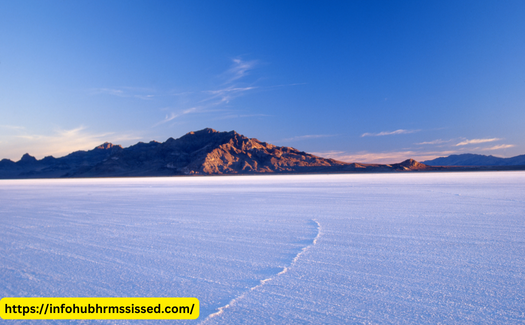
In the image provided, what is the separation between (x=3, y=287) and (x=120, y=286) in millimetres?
1186

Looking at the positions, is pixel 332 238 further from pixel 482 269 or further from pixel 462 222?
pixel 462 222

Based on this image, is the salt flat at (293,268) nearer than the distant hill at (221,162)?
Yes

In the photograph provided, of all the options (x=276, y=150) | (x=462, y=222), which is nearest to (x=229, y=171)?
(x=276, y=150)

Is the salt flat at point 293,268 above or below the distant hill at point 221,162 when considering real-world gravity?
below

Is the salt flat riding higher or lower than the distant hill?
lower

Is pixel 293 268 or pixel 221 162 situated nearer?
pixel 293 268

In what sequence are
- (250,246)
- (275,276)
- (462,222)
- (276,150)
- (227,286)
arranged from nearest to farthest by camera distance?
(227,286)
(275,276)
(250,246)
(462,222)
(276,150)

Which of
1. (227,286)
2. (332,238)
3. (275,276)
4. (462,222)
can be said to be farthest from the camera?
(462,222)

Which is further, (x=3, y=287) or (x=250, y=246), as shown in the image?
(x=250, y=246)

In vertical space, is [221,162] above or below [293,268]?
above

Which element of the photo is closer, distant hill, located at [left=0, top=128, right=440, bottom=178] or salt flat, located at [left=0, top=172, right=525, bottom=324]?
salt flat, located at [left=0, top=172, right=525, bottom=324]

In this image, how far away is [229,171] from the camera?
146000 mm

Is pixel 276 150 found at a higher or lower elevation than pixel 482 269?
higher

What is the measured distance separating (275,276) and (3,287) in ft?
8.96
